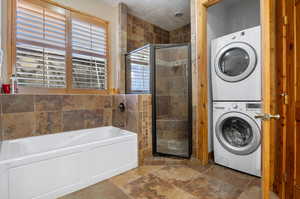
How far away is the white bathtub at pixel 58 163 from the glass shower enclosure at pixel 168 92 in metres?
0.58

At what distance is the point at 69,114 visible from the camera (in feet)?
7.38

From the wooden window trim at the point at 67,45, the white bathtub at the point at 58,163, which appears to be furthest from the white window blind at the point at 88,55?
the white bathtub at the point at 58,163

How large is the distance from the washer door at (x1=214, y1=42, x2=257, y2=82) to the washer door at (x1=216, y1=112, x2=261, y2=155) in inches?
19.0

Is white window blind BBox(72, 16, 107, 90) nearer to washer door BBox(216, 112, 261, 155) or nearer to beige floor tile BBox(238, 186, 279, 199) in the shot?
washer door BBox(216, 112, 261, 155)

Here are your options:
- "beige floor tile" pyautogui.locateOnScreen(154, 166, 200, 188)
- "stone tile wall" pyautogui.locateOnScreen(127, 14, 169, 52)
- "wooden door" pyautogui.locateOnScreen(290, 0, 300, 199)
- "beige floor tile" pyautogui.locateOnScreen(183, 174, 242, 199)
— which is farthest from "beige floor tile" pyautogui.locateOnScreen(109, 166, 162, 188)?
"stone tile wall" pyautogui.locateOnScreen(127, 14, 169, 52)

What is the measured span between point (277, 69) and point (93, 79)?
258cm

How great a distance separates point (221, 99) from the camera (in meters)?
1.99

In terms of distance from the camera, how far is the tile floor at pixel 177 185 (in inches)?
58.0

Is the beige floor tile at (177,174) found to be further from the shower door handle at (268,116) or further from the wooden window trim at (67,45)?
the wooden window trim at (67,45)

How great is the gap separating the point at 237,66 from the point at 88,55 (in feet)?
7.73

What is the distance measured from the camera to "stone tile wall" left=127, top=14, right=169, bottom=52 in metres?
3.08

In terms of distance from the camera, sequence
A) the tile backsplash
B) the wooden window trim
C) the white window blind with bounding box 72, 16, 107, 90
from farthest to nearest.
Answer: the white window blind with bounding box 72, 16, 107, 90 → the wooden window trim → the tile backsplash

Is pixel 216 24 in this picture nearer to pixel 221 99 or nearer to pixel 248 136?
pixel 221 99

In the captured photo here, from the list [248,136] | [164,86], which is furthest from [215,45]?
[248,136]
